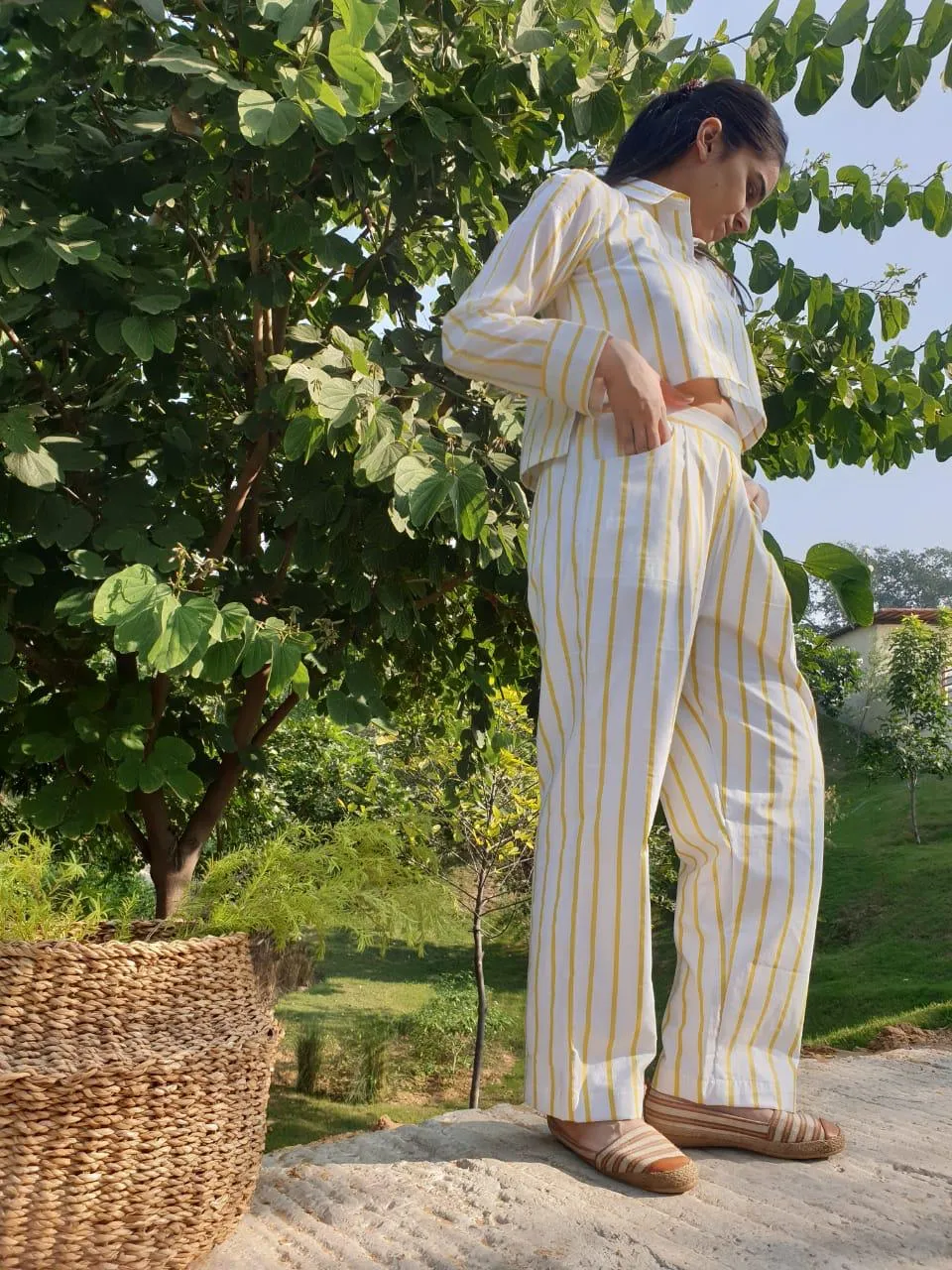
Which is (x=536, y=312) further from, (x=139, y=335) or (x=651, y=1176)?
(x=651, y=1176)

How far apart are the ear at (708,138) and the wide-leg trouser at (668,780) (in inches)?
18.1

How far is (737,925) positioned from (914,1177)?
17.5 inches

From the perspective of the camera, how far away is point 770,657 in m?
1.77

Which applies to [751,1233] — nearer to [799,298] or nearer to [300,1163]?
[300,1163]

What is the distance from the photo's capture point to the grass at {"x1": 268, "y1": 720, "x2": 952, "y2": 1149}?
7875 mm

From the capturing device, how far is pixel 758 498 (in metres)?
1.91

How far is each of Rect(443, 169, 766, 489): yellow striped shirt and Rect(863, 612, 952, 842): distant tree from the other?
16915 mm

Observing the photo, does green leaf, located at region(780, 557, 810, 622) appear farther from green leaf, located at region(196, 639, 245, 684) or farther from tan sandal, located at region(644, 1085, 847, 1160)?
green leaf, located at region(196, 639, 245, 684)

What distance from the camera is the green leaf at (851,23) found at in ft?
6.25

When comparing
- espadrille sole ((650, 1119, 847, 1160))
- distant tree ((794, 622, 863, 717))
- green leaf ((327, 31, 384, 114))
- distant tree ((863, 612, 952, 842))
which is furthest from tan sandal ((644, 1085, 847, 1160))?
distant tree ((863, 612, 952, 842))

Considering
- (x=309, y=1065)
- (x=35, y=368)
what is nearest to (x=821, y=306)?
(x=35, y=368)

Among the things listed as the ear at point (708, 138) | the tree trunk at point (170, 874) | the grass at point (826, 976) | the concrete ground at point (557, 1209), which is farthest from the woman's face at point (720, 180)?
the grass at point (826, 976)

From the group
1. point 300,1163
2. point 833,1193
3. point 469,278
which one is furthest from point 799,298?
point 300,1163

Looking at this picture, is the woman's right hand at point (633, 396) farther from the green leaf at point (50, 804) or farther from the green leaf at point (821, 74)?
the green leaf at point (50, 804)
